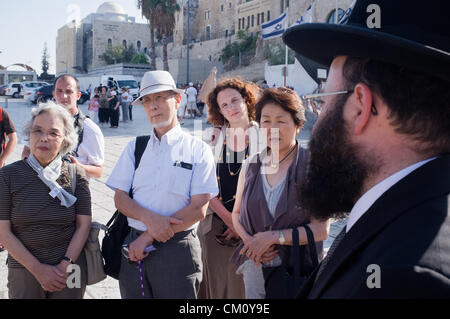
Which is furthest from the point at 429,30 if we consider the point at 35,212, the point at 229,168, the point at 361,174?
the point at 35,212

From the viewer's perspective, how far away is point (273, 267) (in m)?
2.35

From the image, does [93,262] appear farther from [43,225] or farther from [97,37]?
[97,37]

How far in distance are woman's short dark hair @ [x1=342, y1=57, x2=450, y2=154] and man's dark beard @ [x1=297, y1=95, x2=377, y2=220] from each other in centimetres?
15

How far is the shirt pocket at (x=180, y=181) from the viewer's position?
247 cm

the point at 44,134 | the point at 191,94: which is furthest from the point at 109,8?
the point at 44,134

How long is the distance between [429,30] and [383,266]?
66 cm

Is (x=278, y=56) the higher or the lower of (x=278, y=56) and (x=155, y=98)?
the higher

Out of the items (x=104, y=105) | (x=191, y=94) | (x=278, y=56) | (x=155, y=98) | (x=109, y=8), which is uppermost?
(x=109, y=8)

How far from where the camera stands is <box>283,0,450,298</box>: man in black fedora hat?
954mm

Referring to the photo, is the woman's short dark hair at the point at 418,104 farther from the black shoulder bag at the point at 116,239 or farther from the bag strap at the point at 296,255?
the black shoulder bag at the point at 116,239

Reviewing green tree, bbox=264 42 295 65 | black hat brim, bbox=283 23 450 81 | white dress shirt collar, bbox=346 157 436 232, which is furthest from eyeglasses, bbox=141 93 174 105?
green tree, bbox=264 42 295 65

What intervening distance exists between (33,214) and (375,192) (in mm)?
2064

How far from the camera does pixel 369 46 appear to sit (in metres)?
1.17
